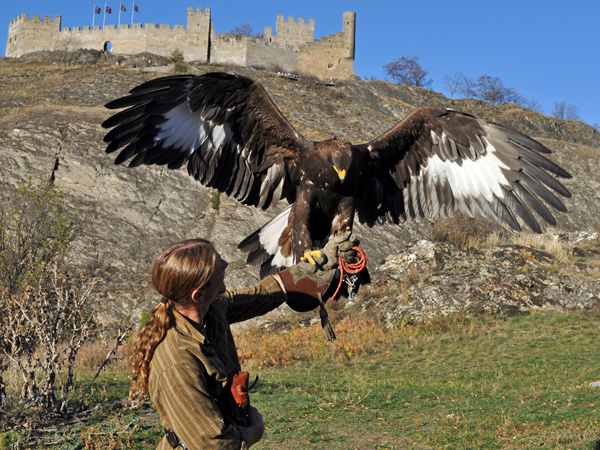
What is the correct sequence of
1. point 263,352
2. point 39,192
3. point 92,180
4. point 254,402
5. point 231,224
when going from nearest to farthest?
point 254,402 → point 263,352 → point 39,192 → point 231,224 → point 92,180

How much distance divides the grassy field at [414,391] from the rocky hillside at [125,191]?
454 centimetres

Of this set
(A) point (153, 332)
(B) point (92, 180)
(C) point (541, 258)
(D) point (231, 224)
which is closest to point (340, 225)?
(A) point (153, 332)

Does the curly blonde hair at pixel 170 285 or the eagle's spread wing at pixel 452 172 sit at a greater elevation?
the eagle's spread wing at pixel 452 172

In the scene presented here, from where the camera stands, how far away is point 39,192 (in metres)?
18.8

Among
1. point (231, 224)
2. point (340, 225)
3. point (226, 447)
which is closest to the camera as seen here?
point (226, 447)

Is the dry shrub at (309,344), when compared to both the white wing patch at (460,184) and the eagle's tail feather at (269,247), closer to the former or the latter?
the eagle's tail feather at (269,247)

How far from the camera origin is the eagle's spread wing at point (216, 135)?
5324mm

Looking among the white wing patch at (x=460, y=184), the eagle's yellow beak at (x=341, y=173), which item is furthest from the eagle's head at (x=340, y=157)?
the white wing patch at (x=460, y=184)

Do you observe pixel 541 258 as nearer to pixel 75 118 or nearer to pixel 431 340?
pixel 431 340

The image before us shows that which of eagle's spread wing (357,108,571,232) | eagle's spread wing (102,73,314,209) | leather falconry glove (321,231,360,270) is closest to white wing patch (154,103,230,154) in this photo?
eagle's spread wing (102,73,314,209)

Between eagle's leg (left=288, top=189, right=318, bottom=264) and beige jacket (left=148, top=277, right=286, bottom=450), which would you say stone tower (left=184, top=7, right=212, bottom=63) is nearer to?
eagle's leg (left=288, top=189, right=318, bottom=264)

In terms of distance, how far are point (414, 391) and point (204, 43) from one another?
174 ft

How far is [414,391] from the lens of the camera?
32.0ft

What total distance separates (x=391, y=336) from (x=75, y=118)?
719 inches
